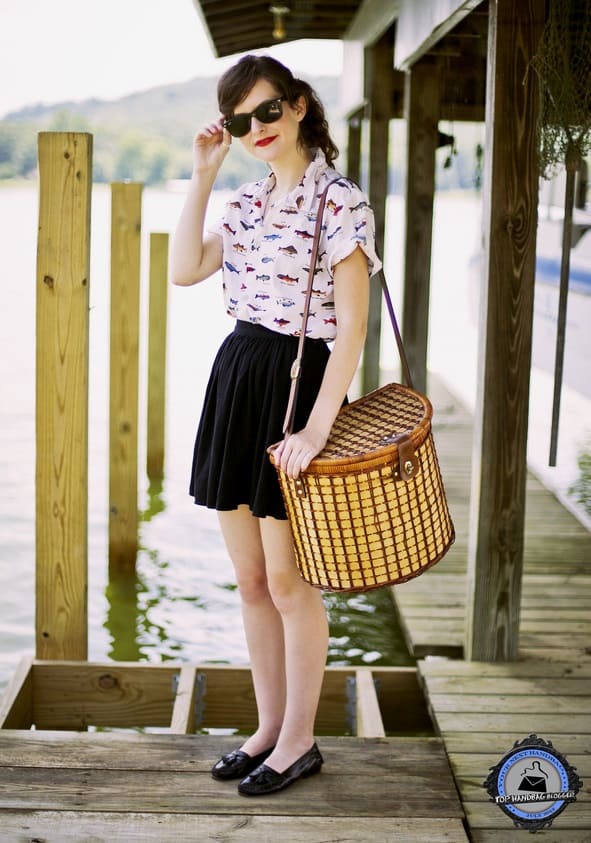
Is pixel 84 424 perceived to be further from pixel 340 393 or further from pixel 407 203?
pixel 407 203

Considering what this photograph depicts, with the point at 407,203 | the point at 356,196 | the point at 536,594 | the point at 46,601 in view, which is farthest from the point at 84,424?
the point at 407,203

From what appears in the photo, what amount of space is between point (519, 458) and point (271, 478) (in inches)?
48.2

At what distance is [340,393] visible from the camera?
95.5 inches

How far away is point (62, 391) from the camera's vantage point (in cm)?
343

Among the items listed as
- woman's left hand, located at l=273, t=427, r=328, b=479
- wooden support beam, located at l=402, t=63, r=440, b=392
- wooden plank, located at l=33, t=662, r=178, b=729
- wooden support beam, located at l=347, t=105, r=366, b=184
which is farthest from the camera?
wooden support beam, located at l=347, t=105, r=366, b=184

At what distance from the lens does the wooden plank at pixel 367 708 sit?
10.5 feet

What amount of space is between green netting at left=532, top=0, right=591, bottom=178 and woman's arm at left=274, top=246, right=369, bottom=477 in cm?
120

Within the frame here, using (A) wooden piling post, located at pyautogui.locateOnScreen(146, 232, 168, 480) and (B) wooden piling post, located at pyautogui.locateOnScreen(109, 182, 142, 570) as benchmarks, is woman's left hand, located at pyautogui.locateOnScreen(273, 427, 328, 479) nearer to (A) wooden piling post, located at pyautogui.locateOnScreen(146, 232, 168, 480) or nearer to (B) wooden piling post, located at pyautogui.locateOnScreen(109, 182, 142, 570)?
(B) wooden piling post, located at pyautogui.locateOnScreen(109, 182, 142, 570)

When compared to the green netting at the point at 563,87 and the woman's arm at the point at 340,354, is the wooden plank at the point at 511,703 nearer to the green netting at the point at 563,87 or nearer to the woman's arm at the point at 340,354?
the woman's arm at the point at 340,354

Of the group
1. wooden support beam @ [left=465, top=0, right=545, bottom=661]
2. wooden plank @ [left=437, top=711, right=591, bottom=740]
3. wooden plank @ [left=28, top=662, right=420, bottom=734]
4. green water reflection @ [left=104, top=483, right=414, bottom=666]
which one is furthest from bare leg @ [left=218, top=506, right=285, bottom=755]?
green water reflection @ [left=104, top=483, right=414, bottom=666]

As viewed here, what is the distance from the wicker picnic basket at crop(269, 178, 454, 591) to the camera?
7.73 ft

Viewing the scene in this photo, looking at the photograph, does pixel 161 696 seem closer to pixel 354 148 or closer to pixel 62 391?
pixel 62 391

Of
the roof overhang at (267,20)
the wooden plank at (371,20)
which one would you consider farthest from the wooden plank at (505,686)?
the roof overhang at (267,20)

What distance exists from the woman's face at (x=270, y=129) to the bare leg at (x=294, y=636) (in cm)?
85
